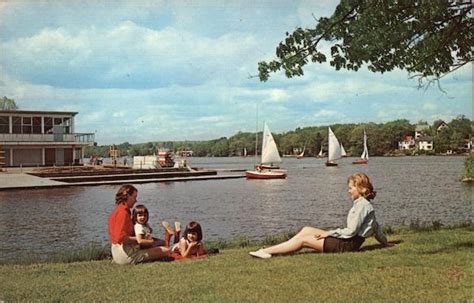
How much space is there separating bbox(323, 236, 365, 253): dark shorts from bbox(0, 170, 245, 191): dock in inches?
1160

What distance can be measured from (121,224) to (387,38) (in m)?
4.81

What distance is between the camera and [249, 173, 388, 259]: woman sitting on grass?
247 inches

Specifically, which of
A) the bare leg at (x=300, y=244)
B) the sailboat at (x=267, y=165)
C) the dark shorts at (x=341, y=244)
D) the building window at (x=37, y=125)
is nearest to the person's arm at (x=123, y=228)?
the bare leg at (x=300, y=244)

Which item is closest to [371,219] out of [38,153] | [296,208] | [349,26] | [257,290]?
[257,290]

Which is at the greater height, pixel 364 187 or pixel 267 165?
pixel 364 187

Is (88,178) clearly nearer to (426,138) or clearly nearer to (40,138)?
(40,138)

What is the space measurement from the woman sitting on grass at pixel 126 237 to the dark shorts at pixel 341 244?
84.6 inches

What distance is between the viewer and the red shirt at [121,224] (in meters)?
6.34

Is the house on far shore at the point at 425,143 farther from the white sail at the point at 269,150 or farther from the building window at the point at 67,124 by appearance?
the building window at the point at 67,124

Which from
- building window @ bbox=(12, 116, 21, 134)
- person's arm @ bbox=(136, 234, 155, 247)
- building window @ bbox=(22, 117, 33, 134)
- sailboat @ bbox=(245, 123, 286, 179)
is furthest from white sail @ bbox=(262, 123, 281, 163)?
person's arm @ bbox=(136, 234, 155, 247)

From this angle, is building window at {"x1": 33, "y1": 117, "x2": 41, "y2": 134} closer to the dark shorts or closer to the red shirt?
the red shirt

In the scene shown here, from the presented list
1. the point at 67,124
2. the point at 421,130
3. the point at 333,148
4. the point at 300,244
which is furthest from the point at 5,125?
the point at 421,130

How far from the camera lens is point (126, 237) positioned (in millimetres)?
6488

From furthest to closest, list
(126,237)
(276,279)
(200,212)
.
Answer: (200,212) < (126,237) < (276,279)
